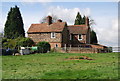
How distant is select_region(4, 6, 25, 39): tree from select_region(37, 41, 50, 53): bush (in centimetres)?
1710

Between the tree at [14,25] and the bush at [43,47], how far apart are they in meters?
17.1

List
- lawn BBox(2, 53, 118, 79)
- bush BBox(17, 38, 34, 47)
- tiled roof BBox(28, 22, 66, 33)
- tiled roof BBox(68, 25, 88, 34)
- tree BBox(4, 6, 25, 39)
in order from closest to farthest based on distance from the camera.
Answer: lawn BBox(2, 53, 118, 79)
bush BBox(17, 38, 34, 47)
tiled roof BBox(28, 22, 66, 33)
tiled roof BBox(68, 25, 88, 34)
tree BBox(4, 6, 25, 39)

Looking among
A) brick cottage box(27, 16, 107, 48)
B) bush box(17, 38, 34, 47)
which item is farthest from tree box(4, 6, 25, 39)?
bush box(17, 38, 34, 47)

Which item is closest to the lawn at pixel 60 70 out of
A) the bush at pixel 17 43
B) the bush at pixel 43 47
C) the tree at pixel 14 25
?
the bush at pixel 43 47

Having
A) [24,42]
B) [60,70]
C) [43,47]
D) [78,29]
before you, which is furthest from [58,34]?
[60,70]

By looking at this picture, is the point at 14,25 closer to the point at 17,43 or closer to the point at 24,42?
the point at 17,43

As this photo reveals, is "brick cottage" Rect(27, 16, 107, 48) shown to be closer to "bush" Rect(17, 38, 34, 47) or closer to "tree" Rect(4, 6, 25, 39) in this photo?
"bush" Rect(17, 38, 34, 47)

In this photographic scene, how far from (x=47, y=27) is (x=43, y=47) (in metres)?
7.40

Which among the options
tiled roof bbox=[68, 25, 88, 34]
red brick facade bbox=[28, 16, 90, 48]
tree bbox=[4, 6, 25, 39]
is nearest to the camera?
red brick facade bbox=[28, 16, 90, 48]

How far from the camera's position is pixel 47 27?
56.0 meters

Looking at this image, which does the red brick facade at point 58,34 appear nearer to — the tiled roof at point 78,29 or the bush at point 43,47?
the tiled roof at point 78,29

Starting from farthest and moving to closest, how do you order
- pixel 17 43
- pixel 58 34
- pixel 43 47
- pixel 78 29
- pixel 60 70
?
pixel 78 29
pixel 58 34
pixel 17 43
pixel 43 47
pixel 60 70

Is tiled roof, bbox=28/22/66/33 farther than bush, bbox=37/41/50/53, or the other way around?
tiled roof, bbox=28/22/66/33

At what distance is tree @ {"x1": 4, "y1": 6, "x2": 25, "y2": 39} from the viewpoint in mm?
Result: 67619
